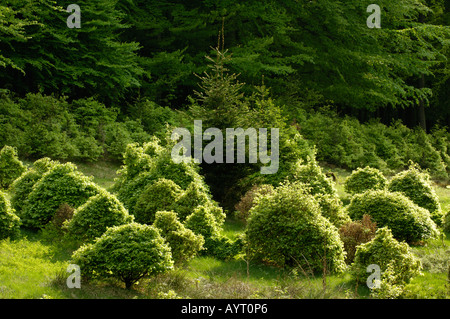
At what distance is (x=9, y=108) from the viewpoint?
52.5ft

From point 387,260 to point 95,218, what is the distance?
484 cm

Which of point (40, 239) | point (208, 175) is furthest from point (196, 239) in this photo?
point (208, 175)

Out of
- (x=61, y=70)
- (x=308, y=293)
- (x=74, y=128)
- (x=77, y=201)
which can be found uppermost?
(x=61, y=70)

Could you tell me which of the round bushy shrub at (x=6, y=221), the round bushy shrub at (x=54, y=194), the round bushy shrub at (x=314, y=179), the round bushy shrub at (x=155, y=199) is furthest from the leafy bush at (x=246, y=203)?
the round bushy shrub at (x=6, y=221)

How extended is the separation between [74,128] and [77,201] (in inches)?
322

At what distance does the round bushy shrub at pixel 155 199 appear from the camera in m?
9.62

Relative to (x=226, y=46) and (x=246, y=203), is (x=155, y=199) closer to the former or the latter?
(x=246, y=203)

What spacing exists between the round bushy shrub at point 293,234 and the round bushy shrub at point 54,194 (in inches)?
131

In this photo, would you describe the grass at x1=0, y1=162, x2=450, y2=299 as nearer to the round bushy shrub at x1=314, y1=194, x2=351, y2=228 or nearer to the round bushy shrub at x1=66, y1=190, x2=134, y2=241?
the round bushy shrub at x1=66, y1=190, x2=134, y2=241

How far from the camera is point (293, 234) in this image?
7918 millimetres

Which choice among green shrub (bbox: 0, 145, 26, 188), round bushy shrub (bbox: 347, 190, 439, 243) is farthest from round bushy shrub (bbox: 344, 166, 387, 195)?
green shrub (bbox: 0, 145, 26, 188)

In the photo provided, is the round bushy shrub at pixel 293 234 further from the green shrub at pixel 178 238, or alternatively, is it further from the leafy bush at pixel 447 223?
the leafy bush at pixel 447 223
